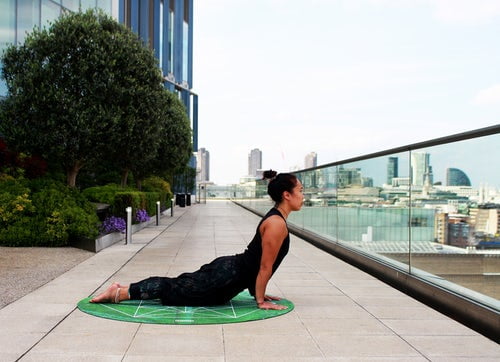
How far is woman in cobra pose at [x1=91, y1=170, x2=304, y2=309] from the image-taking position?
577 centimetres

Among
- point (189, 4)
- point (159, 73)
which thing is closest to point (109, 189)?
point (159, 73)

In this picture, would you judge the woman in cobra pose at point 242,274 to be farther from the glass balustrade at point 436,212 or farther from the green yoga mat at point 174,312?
the glass balustrade at point 436,212

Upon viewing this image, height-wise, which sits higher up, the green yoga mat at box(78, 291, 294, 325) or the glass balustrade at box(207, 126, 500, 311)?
the glass balustrade at box(207, 126, 500, 311)

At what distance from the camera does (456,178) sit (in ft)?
20.1

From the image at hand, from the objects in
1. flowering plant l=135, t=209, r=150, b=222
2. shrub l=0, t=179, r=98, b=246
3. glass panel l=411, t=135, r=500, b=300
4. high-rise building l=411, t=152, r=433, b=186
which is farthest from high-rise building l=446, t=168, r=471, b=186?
flowering plant l=135, t=209, r=150, b=222

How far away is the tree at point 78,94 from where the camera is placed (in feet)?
55.0

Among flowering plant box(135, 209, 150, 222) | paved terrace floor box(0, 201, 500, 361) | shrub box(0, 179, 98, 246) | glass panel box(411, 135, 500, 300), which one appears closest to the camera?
paved terrace floor box(0, 201, 500, 361)

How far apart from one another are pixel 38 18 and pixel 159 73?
6.28 meters

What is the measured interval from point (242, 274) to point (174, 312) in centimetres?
75

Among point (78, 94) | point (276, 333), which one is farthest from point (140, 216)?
point (276, 333)

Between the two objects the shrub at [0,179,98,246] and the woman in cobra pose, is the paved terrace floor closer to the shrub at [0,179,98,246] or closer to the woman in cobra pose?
the woman in cobra pose

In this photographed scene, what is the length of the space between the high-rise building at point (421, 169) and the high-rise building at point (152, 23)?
1528 centimetres

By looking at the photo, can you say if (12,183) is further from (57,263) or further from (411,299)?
(411,299)

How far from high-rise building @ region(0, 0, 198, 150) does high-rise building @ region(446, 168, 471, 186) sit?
53.1 ft
